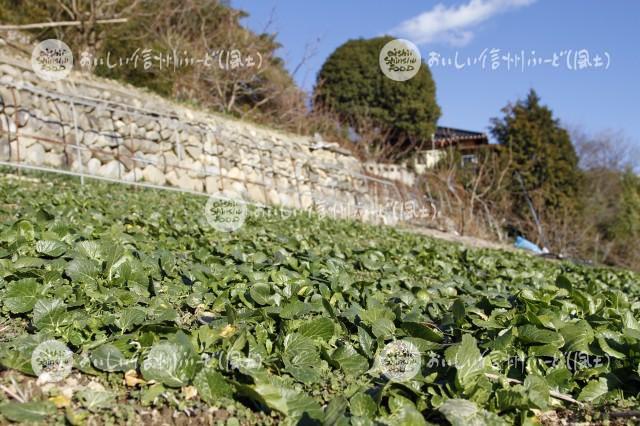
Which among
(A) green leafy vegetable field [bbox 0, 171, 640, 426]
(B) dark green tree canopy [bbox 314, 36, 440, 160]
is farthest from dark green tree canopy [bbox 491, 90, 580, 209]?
(A) green leafy vegetable field [bbox 0, 171, 640, 426]

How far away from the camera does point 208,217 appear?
4.73m

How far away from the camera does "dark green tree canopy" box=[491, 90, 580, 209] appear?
1348 centimetres

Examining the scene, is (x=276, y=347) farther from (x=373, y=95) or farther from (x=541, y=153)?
(x=373, y=95)

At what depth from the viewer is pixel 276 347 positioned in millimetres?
1601

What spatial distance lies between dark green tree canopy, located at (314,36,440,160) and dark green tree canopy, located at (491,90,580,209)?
11.5 feet

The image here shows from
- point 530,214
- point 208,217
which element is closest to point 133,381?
→ point 208,217

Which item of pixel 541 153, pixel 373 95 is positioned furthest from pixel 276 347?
pixel 373 95

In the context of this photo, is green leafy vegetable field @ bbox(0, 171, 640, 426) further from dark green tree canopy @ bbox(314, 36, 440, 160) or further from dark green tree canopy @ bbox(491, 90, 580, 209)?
dark green tree canopy @ bbox(314, 36, 440, 160)

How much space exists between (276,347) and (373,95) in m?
16.1

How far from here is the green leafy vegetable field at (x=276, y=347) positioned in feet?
4.27

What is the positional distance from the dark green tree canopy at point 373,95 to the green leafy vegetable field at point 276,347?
1464 centimetres

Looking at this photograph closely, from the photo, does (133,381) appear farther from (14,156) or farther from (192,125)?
(192,125)

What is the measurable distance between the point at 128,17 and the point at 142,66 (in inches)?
42.8

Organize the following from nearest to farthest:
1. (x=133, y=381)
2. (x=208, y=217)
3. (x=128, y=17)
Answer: (x=133, y=381) → (x=208, y=217) → (x=128, y=17)
